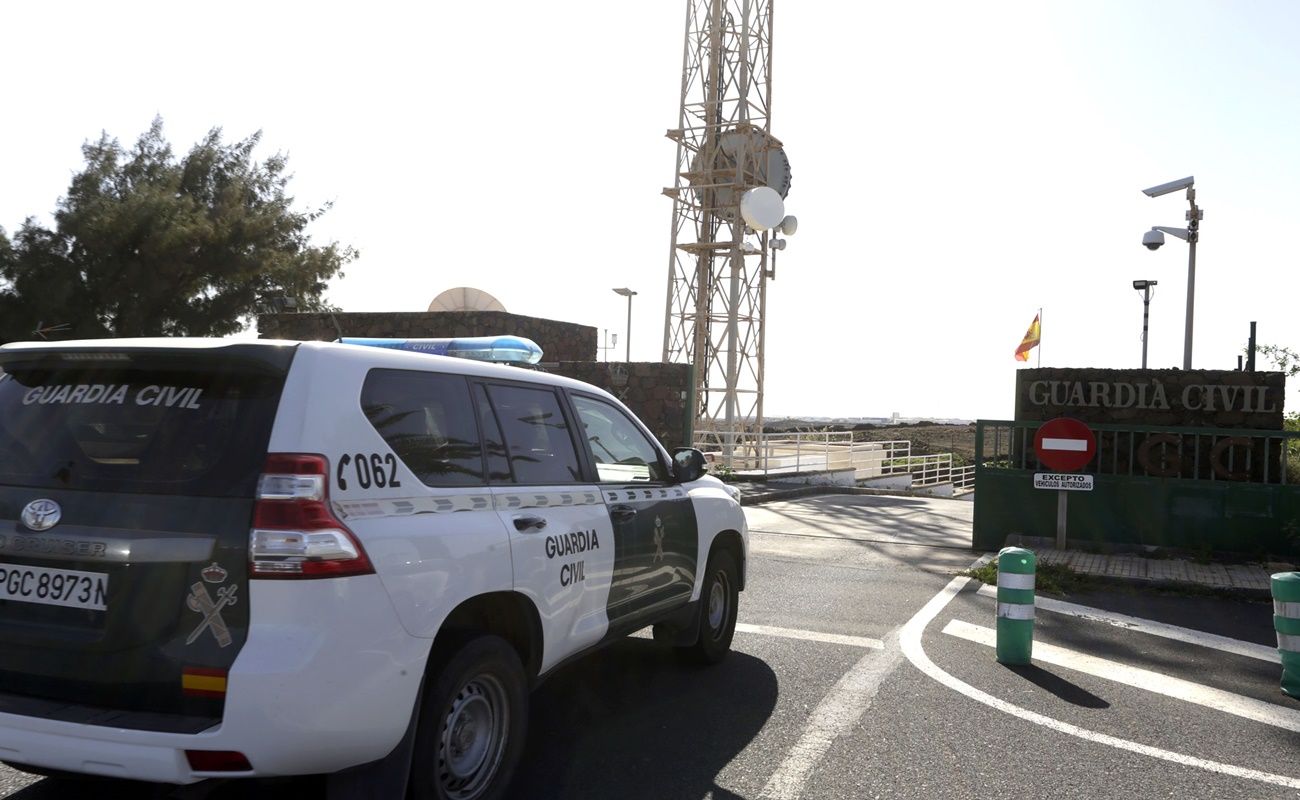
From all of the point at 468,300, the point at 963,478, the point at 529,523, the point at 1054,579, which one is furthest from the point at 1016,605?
the point at 963,478

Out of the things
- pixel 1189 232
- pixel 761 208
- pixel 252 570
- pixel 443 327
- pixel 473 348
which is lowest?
pixel 252 570

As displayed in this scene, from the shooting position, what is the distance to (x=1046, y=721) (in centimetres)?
552

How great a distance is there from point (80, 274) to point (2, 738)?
85.3 feet

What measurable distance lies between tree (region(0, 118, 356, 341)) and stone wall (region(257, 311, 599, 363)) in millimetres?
2819

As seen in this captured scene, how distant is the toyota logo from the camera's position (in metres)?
3.29

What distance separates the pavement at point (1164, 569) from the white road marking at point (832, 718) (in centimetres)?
409

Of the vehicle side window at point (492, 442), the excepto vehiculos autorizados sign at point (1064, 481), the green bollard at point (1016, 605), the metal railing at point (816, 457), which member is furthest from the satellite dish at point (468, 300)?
the vehicle side window at point (492, 442)

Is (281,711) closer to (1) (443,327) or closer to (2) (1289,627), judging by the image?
(2) (1289,627)

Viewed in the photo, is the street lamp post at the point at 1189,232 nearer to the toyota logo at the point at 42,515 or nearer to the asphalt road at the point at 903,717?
the asphalt road at the point at 903,717

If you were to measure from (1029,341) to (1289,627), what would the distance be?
21.1m

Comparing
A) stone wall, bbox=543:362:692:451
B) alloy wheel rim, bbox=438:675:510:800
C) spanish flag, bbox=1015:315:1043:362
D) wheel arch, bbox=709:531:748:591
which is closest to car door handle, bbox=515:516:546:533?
alloy wheel rim, bbox=438:675:510:800

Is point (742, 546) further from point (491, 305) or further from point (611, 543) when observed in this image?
point (491, 305)

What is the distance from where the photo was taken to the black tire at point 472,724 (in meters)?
3.60

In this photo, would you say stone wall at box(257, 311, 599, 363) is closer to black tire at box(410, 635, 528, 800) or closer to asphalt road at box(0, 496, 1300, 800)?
asphalt road at box(0, 496, 1300, 800)
